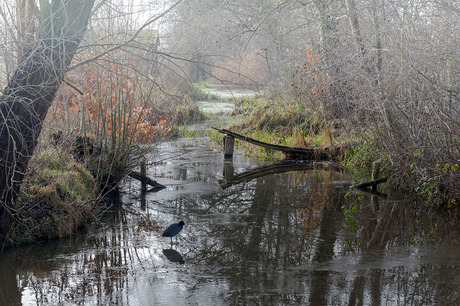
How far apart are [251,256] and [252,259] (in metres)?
0.11

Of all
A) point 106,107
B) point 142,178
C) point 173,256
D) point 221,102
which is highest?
point 221,102

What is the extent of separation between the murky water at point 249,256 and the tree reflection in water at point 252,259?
0.01m

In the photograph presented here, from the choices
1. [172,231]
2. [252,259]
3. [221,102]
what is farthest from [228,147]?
[221,102]

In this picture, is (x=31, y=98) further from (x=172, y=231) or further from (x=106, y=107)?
(x=106, y=107)

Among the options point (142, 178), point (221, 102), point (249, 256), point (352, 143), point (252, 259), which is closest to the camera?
point (252, 259)

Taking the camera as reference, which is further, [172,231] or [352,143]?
[352,143]

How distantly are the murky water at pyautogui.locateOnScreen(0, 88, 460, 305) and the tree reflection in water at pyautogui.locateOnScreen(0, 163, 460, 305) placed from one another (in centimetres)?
1

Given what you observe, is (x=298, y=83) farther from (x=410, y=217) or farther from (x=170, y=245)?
(x=170, y=245)

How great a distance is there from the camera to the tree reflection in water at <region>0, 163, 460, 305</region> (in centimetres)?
529

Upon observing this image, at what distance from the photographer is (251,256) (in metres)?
6.45

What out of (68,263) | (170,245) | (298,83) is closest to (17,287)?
(68,263)

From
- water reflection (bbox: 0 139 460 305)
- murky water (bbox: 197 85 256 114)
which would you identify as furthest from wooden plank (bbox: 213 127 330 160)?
murky water (bbox: 197 85 256 114)

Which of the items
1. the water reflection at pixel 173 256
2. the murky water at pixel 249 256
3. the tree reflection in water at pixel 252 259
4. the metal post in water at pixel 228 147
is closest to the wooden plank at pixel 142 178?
the murky water at pixel 249 256

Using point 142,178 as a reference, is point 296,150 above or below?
above
